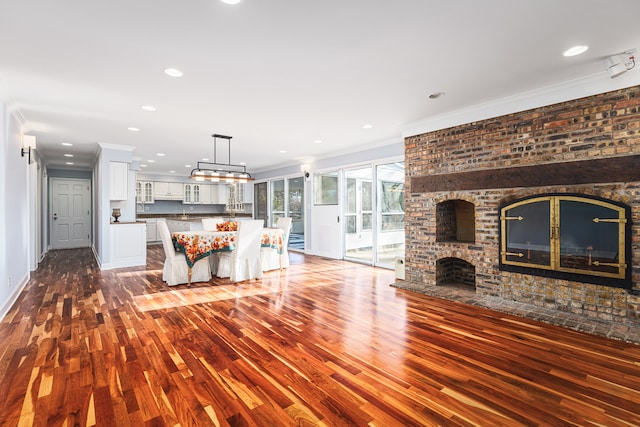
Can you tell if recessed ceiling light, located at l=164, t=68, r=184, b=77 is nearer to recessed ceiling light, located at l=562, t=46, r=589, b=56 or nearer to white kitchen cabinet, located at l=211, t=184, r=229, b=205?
recessed ceiling light, located at l=562, t=46, r=589, b=56

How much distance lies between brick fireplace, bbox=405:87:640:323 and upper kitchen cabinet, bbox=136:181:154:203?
8717 mm

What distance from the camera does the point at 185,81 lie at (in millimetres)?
3184

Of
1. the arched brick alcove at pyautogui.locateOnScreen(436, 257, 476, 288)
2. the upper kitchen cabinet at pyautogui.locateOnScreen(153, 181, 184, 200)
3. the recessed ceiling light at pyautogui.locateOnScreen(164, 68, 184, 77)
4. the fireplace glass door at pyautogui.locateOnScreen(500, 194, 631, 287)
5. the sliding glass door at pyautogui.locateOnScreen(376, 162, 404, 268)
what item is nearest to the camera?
the recessed ceiling light at pyautogui.locateOnScreen(164, 68, 184, 77)

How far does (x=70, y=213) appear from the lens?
899cm

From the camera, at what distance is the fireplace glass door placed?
3.03 metres

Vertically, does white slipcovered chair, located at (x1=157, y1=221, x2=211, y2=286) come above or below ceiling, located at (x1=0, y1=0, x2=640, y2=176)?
below

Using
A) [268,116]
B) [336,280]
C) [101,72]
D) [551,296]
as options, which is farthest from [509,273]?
[101,72]

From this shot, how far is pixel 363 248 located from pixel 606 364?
15.3ft

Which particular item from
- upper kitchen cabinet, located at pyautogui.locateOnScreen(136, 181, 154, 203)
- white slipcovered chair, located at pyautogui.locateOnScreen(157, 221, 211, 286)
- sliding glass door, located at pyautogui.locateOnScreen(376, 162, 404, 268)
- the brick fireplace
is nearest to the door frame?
upper kitchen cabinet, located at pyautogui.locateOnScreen(136, 181, 154, 203)

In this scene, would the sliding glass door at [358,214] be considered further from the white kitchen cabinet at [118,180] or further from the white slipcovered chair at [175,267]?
the white kitchen cabinet at [118,180]

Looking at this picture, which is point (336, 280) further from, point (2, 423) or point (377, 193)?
point (2, 423)

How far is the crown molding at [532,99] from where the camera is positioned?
9.96 ft

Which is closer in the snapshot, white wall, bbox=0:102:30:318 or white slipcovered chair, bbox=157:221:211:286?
white wall, bbox=0:102:30:318

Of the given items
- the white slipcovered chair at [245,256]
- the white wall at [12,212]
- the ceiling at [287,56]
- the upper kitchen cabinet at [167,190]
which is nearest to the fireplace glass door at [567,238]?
the ceiling at [287,56]
